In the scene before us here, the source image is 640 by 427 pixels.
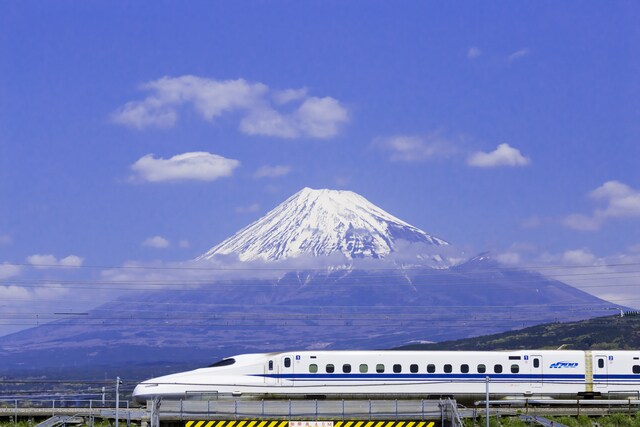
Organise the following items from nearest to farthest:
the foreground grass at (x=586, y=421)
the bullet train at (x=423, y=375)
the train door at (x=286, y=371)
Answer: the foreground grass at (x=586, y=421), the bullet train at (x=423, y=375), the train door at (x=286, y=371)

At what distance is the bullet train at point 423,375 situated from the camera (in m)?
73.8

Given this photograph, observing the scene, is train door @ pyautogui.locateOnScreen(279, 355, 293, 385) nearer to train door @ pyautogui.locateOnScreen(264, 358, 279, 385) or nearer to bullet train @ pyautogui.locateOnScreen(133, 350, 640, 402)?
bullet train @ pyautogui.locateOnScreen(133, 350, 640, 402)

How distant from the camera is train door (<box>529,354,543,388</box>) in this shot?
74.6 m

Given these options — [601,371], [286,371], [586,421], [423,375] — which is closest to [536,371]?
[601,371]

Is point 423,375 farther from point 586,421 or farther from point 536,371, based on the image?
point 586,421

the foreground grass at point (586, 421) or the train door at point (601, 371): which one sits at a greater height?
the train door at point (601, 371)

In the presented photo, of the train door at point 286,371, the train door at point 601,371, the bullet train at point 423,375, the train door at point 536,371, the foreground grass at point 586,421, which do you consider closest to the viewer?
the foreground grass at point 586,421

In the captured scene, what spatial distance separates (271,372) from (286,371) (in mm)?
964

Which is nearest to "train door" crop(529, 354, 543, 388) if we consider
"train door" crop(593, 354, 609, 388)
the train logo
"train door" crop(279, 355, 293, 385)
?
the train logo

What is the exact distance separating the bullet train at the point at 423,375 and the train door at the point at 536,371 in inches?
2.5

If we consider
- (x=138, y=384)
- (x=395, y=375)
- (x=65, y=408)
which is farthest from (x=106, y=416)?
(x=395, y=375)

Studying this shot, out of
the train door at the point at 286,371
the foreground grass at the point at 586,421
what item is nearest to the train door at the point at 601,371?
the foreground grass at the point at 586,421

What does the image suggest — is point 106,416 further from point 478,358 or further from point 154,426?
point 478,358

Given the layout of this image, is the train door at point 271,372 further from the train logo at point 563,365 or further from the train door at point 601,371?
the train door at point 601,371
